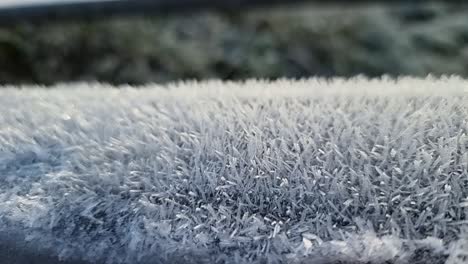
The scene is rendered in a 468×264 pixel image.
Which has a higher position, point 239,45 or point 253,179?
point 239,45

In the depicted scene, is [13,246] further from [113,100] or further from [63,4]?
[63,4]

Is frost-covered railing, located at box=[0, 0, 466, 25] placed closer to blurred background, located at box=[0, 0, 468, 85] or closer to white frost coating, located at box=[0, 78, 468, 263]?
blurred background, located at box=[0, 0, 468, 85]

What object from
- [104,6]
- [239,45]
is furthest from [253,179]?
[239,45]

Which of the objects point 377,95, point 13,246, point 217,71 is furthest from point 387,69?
point 13,246

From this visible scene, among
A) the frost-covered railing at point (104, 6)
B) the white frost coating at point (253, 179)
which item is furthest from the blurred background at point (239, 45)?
the white frost coating at point (253, 179)

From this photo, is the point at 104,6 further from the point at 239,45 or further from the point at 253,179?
the point at 253,179

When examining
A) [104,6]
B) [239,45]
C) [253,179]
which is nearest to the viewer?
[253,179]
